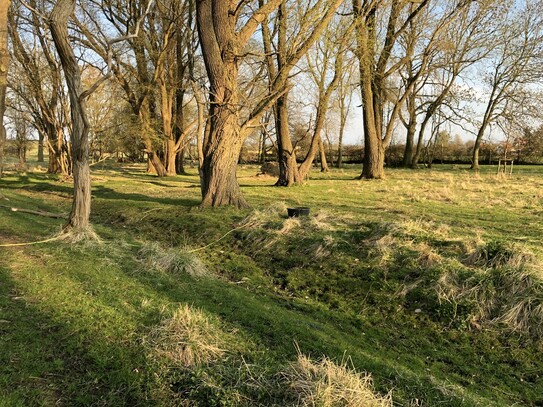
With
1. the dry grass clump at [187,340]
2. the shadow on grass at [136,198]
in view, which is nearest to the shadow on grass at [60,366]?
the dry grass clump at [187,340]

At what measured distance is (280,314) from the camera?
501 cm

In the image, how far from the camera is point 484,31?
2227 centimetres

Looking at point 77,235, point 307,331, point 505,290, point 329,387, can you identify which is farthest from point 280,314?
point 77,235

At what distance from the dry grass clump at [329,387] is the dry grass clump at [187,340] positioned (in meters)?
0.75

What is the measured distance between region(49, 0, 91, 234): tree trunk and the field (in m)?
0.70

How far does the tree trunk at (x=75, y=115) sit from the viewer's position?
746 cm

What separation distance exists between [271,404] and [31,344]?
2.16 m

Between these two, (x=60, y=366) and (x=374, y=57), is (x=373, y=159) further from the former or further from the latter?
(x=60, y=366)

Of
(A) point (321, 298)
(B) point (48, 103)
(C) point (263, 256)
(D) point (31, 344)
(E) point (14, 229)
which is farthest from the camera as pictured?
(B) point (48, 103)

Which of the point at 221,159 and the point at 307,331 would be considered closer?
the point at 307,331

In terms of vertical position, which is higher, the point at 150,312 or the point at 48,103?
the point at 48,103

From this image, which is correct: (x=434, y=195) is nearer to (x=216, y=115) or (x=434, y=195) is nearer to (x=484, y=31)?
(x=216, y=115)

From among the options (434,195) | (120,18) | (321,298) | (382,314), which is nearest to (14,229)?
(321,298)

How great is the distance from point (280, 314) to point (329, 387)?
215 cm
